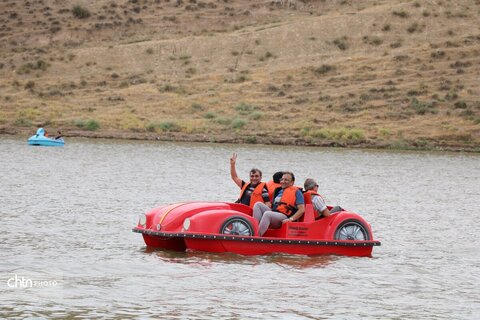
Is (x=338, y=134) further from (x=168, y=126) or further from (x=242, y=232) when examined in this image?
(x=242, y=232)

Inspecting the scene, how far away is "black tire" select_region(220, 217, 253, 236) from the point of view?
17.7 m

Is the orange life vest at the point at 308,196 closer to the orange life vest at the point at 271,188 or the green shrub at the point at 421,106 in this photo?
the orange life vest at the point at 271,188

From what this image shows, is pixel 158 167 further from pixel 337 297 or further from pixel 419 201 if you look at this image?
pixel 337 297


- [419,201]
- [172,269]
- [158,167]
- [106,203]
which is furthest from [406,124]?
[172,269]

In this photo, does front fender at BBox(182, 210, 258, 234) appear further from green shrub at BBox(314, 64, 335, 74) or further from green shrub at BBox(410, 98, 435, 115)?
green shrub at BBox(314, 64, 335, 74)

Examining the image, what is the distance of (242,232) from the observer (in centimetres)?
1786

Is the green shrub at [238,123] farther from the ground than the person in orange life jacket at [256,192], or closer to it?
farther from the ground

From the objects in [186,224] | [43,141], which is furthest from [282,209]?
[43,141]

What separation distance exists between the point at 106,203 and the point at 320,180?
36.5ft

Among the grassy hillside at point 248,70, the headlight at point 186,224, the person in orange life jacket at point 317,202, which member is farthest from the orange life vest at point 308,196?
the grassy hillside at point 248,70

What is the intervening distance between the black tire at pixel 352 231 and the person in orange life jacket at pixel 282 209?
774 millimetres

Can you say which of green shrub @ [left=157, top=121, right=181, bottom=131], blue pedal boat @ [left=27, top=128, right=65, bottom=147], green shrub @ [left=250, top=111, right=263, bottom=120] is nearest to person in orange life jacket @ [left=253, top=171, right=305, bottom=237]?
blue pedal boat @ [left=27, top=128, right=65, bottom=147]

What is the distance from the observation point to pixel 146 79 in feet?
209

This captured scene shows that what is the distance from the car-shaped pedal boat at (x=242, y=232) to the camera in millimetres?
17609
